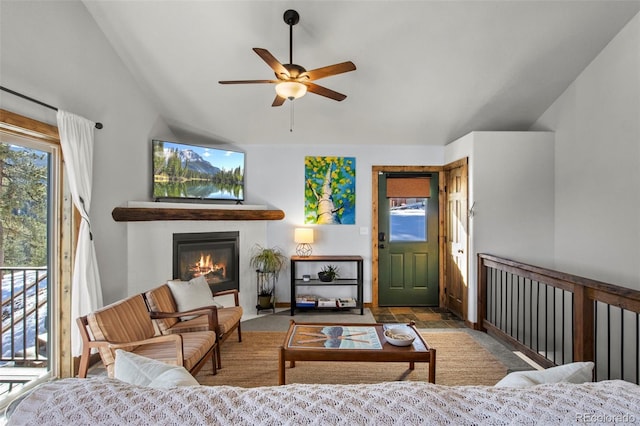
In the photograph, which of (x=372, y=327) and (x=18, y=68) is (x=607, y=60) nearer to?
(x=372, y=327)

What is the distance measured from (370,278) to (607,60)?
3705 mm

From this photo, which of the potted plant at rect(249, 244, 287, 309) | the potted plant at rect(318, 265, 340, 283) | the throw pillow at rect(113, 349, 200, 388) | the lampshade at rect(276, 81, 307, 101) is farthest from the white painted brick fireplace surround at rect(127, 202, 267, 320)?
the throw pillow at rect(113, 349, 200, 388)

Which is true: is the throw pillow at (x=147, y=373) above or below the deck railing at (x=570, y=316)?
above

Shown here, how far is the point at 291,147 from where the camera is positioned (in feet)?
15.5

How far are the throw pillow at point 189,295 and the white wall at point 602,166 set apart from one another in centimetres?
415

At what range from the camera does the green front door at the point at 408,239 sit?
15.5 ft

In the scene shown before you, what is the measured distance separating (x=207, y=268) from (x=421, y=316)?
296 centimetres

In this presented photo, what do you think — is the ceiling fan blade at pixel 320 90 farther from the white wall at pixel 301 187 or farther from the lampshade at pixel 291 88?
the white wall at pixel 301 187

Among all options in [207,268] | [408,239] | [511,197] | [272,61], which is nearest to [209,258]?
[207,268]

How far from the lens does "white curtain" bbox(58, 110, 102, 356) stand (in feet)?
8.38

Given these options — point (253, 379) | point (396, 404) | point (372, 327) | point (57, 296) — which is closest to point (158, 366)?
point (396, 404)

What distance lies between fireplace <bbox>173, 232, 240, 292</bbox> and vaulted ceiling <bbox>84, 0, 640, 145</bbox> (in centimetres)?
155

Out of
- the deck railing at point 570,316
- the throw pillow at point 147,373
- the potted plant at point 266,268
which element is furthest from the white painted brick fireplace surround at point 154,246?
the deck railing at point 570,316

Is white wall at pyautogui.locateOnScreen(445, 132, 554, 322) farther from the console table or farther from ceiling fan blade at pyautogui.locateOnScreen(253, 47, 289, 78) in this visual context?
ceiling fan blade at pyautogui.locateOnScreen(253, 47, 289, 78)
